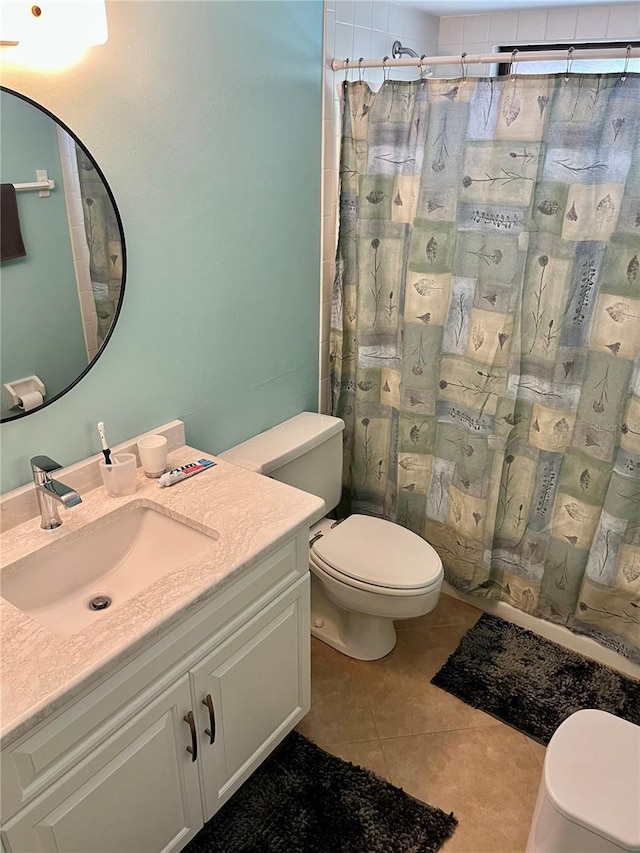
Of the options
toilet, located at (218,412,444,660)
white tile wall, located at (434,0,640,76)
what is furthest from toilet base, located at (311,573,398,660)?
white tile wall, located at (434,0,640,76)

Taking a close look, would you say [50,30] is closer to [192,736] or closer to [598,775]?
[192,736]

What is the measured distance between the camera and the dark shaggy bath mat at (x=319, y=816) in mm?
1751

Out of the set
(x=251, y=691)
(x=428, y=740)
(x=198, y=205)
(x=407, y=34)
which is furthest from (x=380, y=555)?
(x=407, y=34)

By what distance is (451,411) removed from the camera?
2330 millimetres

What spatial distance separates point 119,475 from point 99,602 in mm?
307

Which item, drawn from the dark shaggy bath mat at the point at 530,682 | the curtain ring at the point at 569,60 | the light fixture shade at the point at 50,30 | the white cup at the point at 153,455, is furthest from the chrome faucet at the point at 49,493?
the curtain ring at the point at 569,60

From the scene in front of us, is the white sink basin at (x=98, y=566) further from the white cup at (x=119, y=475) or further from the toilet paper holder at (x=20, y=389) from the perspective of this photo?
the toilet paper holder at (x=20, y=389)

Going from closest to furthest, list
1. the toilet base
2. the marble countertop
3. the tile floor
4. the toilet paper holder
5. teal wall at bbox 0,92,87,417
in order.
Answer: the marble countertop
teal wall at bbox 0,92,87,417
the toilet paper holder
the tile floor
the toilet base

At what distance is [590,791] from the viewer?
153cm

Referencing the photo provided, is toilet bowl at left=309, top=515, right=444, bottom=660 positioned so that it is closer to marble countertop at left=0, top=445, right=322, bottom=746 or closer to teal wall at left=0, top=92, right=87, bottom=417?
marble countertop at left=0, top=445, right=322, bottom=746

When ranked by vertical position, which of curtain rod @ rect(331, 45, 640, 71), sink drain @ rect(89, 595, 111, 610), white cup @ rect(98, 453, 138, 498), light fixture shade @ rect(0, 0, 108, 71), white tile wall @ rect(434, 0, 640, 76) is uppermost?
white tile wall @ rect(434, 0, 640, 76)

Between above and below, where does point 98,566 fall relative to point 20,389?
below

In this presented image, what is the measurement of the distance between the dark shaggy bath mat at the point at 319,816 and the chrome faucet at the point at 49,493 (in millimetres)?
936

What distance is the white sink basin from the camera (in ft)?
4.87
